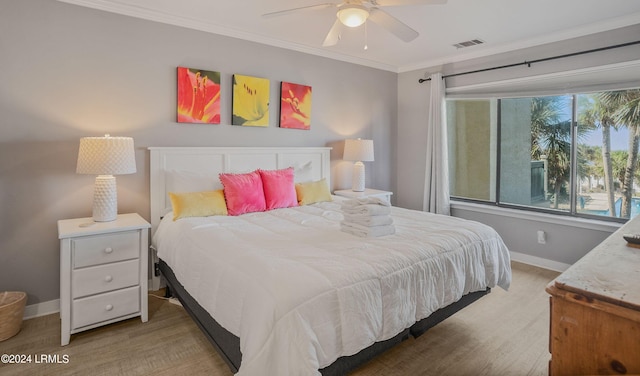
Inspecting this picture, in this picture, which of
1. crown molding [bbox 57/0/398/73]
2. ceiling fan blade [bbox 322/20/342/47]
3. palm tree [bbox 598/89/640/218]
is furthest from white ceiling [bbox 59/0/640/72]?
palm tree [bbox 598/89/640/218]

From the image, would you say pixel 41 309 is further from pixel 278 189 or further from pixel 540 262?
pixel 540 262

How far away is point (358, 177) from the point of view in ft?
14.1

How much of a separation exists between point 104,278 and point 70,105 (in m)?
1.41

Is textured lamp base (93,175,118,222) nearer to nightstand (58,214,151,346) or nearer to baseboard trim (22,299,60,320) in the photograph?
nightstand (58,214,151,346)

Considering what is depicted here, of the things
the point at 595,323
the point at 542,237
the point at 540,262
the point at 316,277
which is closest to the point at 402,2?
the point at 316,277

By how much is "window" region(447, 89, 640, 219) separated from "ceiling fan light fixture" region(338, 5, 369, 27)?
2.88 meters

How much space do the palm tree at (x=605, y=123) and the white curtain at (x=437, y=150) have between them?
148 centimetres

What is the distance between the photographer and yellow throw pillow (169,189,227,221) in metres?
2.77

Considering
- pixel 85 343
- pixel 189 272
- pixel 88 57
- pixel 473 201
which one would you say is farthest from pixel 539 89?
pixel 85 343

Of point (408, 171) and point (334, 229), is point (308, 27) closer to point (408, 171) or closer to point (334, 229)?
point (334, 229)

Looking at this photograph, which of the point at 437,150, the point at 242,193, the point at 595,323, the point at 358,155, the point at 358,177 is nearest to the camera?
the point at 595,323

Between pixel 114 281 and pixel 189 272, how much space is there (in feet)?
2.29

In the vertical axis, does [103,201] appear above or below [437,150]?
below

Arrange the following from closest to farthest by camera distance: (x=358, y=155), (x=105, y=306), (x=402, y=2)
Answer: (x=402, y=2)
(x=105, y=306)
(x=358, y=155)
